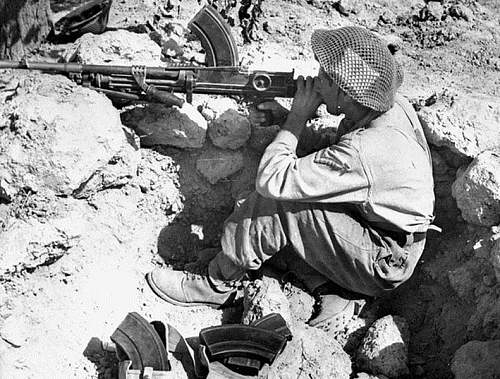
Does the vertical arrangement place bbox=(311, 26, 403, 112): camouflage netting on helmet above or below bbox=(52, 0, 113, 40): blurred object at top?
above

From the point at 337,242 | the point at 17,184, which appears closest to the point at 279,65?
the point at 337,242

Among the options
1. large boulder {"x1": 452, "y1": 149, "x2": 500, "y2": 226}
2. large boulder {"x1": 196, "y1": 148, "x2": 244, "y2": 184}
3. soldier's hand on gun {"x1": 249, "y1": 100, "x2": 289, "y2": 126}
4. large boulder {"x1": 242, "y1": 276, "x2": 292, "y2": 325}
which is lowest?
large boulder {"x1": 242, "y1": 276, "x2": 292, "y2": 325}

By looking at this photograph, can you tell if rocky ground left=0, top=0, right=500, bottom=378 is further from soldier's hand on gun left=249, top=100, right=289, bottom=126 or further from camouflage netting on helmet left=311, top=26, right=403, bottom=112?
camouflage netting on helmet left=311, top=26, right=403, bottom=112

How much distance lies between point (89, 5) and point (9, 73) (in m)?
0.91

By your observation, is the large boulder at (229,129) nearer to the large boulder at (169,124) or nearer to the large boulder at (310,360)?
the large boulder at (169,124)

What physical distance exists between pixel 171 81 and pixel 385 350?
2.23 meters

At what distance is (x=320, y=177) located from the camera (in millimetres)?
5113

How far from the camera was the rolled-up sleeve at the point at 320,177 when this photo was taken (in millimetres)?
5090

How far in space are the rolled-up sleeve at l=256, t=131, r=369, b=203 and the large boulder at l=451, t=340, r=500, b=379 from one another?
111 cm

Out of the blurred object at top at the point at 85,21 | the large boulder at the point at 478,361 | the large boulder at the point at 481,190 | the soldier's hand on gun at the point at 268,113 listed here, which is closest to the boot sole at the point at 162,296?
the soldier's hand on gun at the point at 268,113

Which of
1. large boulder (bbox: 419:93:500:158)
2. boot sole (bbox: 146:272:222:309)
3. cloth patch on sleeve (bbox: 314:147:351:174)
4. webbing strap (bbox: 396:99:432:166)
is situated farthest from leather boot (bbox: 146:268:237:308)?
large boulder (bbox: 419:93:500:158)

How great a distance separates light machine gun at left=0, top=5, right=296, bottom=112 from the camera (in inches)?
227

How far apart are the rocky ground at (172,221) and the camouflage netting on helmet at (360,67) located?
80cm

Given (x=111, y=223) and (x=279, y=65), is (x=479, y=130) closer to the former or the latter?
(x=279, y=65)
